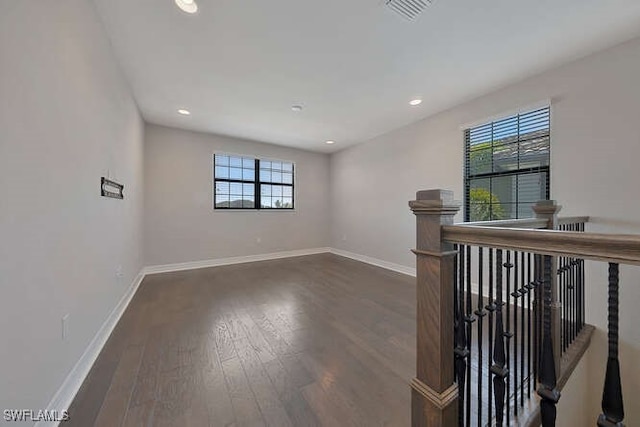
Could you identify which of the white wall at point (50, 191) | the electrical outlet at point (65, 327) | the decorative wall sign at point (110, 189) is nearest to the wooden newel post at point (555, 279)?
the white wall at point (50, 191)

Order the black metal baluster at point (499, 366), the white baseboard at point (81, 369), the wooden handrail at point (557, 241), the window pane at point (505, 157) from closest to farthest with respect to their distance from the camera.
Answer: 1. the wooden handrail at point (557, 241)
2. the black metal baluster at point (499, 366)
3. the white baseboard at point (81, 369)
4. the window pane at point (505, 157)

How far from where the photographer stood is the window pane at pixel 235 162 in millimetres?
4856

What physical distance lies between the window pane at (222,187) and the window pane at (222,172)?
0.14 meters

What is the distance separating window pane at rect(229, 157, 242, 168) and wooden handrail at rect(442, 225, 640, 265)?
15.6 feet

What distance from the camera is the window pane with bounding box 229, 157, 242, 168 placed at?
4.86 m

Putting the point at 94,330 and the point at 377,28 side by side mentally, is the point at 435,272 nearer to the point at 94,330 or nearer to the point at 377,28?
the point at 377,28

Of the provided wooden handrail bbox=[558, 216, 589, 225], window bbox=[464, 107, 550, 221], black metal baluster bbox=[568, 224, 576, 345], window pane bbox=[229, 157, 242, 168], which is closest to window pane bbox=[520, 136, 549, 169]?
window bbox=[464, 107, 550, 221]

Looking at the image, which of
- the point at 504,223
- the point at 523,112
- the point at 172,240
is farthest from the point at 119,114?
the point at 523,112

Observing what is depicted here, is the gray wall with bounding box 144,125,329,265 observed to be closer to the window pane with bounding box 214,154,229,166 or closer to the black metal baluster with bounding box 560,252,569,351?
the window pane with bounding box 214,154,229,166

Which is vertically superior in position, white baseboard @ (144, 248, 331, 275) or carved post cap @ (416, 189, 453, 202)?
carved post cap @ (416, 189, 453, 202)

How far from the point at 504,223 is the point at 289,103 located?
295cm

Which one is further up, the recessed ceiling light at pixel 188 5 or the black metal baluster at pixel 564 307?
the recessed ceiling light at pixel 188 5

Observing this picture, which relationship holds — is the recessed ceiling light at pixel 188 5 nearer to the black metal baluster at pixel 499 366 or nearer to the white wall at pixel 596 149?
the black metal baluster at pixel 499 366

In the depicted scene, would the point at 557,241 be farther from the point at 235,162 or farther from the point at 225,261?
the point at 235,162
